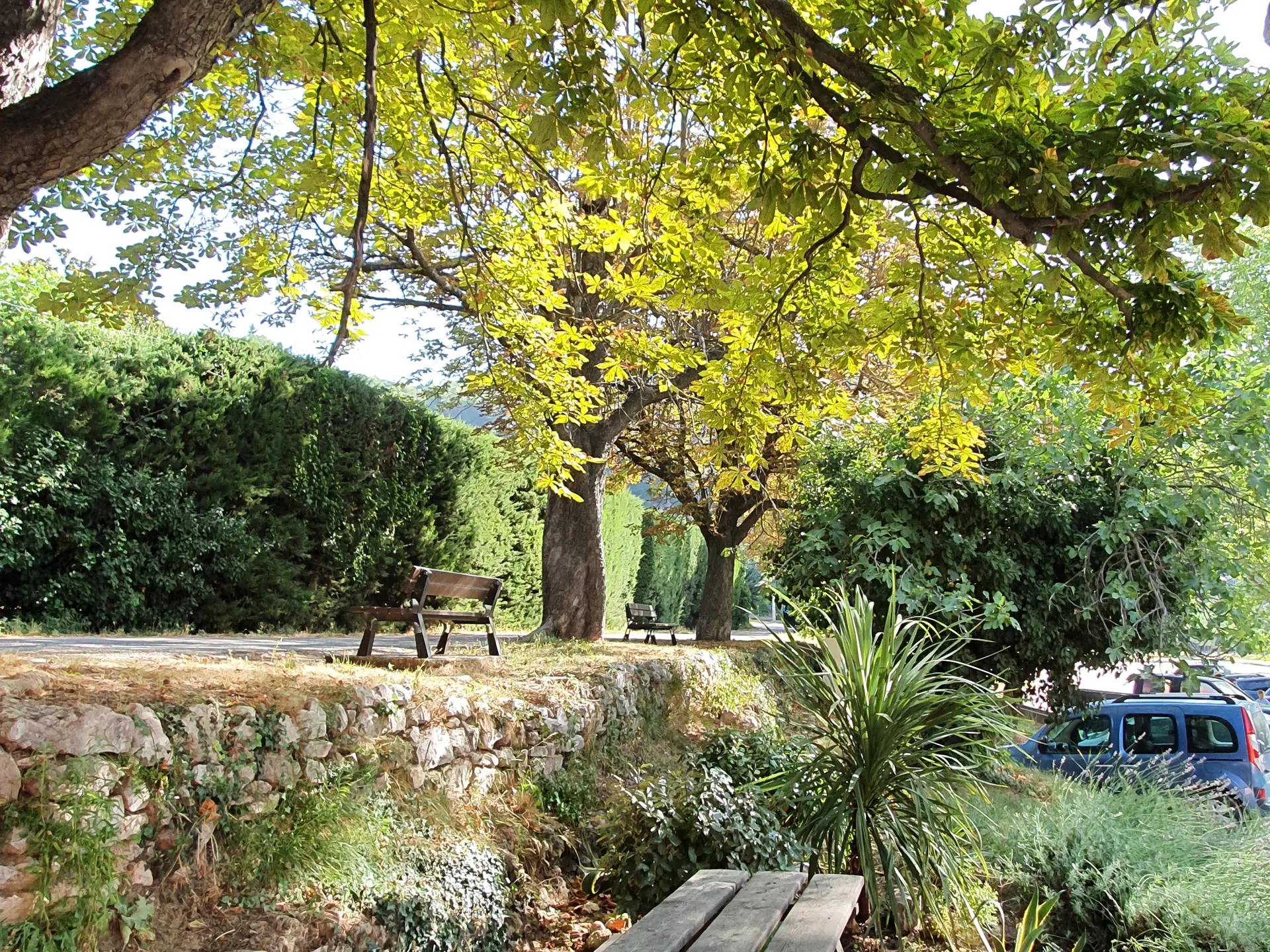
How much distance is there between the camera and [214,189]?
6.46 metres

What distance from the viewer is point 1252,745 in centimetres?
838

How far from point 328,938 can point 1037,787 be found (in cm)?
666

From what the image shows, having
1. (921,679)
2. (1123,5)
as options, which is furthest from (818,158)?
(921,679)

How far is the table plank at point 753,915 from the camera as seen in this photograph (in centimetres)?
258

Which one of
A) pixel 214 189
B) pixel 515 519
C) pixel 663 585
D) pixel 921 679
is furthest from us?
pixel 663 585

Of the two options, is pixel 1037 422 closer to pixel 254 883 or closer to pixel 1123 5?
pixel 1123 5

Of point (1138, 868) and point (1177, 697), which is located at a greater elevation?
point (1177, 697)

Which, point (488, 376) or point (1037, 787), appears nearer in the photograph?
point (488, 376)

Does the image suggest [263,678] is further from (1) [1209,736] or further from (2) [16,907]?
(1) [1209,736]

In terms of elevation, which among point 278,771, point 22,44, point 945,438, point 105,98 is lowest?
point 278,771

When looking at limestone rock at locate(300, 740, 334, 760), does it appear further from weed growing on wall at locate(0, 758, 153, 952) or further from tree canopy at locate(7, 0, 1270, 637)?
tree canopy at locate(7, 0, 1270, 637)

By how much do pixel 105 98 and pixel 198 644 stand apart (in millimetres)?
5541

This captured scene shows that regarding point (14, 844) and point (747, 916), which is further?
point (14, 844)

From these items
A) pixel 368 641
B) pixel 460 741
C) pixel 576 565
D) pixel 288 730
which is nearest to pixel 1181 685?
pixel 576 565
